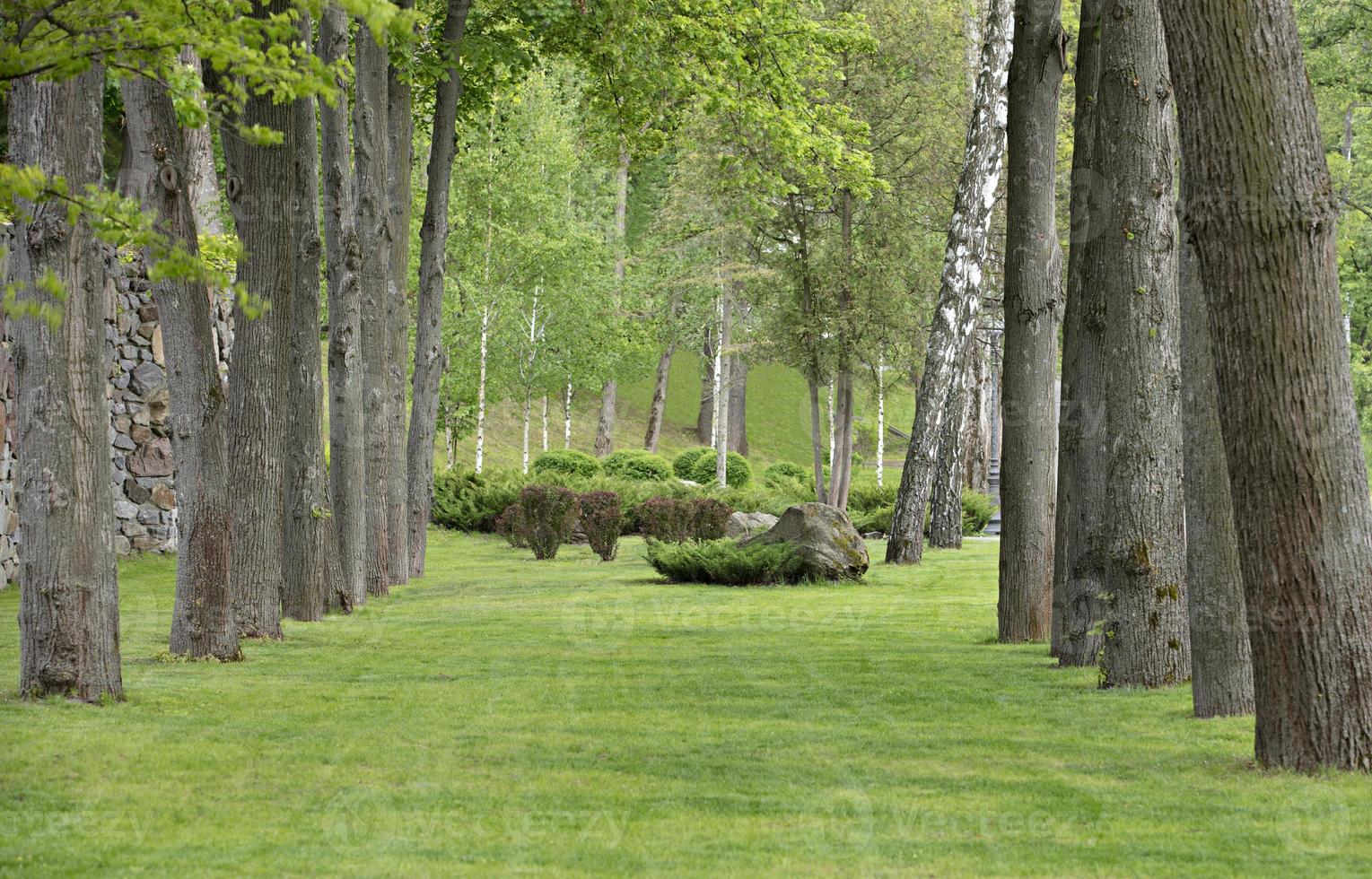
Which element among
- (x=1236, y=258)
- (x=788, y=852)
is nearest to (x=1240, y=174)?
(x=1236, y=258)

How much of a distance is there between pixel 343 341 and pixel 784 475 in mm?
26791

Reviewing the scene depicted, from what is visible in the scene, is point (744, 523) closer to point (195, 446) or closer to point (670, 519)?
point (670, 519)

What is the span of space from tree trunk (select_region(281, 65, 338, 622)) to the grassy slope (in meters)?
36.1

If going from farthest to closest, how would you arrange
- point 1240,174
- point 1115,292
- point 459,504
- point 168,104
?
point 459,504, point 168,104, point 1115,292, point 1240,174

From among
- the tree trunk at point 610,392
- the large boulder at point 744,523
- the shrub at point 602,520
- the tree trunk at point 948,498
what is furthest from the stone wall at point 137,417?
the tree trunk at point 610,392

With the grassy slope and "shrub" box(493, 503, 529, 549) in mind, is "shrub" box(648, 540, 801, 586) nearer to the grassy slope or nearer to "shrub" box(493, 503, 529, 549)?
"shrub" box(493, 503, 529, 549)

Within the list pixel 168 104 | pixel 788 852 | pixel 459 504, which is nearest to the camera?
pixel 788 852

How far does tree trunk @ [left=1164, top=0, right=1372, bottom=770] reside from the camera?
5.96 meters

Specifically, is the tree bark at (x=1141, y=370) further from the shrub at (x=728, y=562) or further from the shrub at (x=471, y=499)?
the shrub at (x=471, y=499)

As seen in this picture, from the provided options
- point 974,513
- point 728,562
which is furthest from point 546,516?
point 974,513

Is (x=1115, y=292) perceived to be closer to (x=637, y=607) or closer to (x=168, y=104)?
(x=168, y=104)

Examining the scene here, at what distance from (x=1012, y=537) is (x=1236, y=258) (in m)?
5.62

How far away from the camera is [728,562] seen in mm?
18141

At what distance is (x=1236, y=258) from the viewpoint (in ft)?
20.1
